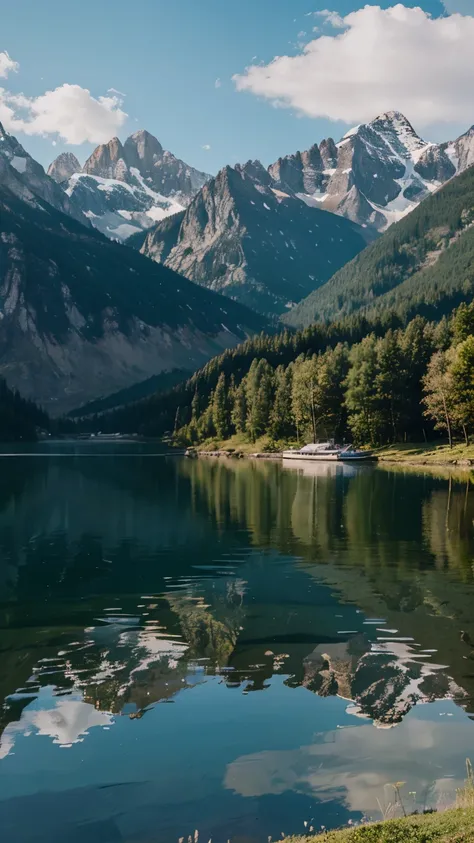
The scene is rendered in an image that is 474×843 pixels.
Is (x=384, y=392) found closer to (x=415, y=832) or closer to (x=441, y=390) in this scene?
(x=441, y=390)

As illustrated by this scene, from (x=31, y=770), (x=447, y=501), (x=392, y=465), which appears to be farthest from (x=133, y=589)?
(x=392, y=465)

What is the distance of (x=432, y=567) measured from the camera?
45.2m

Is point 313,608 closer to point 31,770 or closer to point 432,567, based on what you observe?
point 432,567

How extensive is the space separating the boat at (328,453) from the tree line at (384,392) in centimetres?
626

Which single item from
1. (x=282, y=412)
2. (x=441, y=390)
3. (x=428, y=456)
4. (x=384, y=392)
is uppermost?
(x=384, y=392)

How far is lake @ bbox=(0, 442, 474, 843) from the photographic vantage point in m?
17.8

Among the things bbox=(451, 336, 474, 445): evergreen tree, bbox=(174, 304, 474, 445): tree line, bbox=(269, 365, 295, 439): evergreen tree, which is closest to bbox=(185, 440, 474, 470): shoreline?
bbox=(174, 304, 474, 445): tree line

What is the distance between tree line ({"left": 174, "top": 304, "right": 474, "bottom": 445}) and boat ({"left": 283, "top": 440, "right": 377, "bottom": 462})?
6.26 meters

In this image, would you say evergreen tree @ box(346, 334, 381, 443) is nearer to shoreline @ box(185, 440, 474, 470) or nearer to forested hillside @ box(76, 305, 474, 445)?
forested hillside @ box(76, 305, 474, 445)

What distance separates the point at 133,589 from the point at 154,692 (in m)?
16.2

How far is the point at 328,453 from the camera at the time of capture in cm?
16012

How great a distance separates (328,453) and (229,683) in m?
136

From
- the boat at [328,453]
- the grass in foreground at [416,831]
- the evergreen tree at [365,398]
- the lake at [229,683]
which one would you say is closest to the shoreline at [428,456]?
the boat at [328,453]

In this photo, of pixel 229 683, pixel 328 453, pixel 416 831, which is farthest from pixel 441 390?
pixel 416 831
